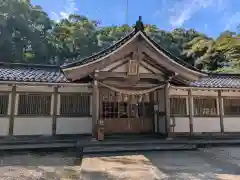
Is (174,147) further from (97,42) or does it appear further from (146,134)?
(97,42)

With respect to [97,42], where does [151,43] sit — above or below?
below

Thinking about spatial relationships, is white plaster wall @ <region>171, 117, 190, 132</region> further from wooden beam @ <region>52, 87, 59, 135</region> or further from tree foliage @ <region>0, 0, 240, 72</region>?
tree foliage @ <region>0, 0, 240, 72</region>

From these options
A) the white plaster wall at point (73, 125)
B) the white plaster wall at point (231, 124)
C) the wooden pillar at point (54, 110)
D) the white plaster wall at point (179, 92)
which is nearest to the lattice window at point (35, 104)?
the wooden pillar at point (54, 110)

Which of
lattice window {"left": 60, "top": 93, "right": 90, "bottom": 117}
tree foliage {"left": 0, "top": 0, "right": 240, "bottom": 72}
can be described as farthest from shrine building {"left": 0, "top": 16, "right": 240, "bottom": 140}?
tree foliage {"left": 0, "top": 0, "right": 240, "bottom": 72}

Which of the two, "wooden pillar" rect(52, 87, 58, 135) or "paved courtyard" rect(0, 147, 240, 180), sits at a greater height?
"wooden pillar" rect(52, 87, 58, 135)

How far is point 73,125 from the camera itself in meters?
10.7

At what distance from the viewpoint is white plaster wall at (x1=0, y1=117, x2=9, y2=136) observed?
393 inches

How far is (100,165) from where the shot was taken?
22.9 feet

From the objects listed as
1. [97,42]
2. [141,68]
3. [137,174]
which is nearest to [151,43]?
[141,68]

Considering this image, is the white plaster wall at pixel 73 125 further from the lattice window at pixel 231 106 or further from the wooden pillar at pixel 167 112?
the lattice window at pixel 231 106

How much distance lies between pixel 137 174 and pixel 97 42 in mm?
33599

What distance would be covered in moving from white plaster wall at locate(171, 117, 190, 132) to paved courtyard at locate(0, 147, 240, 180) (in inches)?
109

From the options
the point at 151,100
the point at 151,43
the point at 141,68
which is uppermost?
the point at 151,43

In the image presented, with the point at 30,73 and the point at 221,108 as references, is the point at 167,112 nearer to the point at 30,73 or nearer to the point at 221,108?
the point at 221,108
